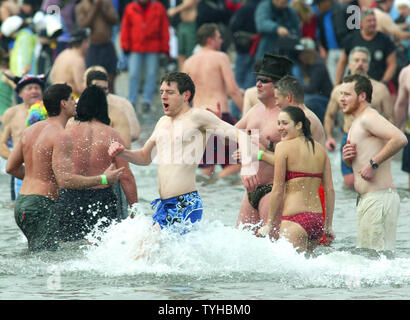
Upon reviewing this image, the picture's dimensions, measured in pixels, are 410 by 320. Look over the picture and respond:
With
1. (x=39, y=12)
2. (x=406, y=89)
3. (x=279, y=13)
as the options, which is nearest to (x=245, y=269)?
(x=406, y=89)

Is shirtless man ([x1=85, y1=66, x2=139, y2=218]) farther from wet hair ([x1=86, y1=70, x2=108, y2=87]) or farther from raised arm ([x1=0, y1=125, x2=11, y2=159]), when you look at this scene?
raised arm ([x1=0, y1=125, x2=11, y2=159])

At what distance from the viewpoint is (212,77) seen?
13.7m

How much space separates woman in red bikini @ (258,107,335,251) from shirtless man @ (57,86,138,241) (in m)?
1.56

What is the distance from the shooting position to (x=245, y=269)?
29.5 feet

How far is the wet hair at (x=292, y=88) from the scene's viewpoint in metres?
9.40

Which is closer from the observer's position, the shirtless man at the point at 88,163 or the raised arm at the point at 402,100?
the shirtless man at the point at 88,163

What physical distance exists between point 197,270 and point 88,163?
4.83 feet

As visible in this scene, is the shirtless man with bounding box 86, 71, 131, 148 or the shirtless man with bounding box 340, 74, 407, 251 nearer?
the shirtless man with bounding box 340, 74, 407, 251

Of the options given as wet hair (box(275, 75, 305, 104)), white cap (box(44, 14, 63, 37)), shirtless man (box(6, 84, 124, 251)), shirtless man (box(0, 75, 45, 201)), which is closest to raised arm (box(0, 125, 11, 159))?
shirtless man (box(0, 75, 45, 201))

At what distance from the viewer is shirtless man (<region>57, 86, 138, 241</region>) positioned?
31.8 feet

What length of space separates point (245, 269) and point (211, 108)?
4839 mm

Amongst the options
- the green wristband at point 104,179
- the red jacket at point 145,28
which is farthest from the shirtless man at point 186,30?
the green wristband at point 104,179

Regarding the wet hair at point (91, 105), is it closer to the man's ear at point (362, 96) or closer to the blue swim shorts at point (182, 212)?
the blue swim shorts at point (182, 212)

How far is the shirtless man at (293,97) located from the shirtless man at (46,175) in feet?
4.87
